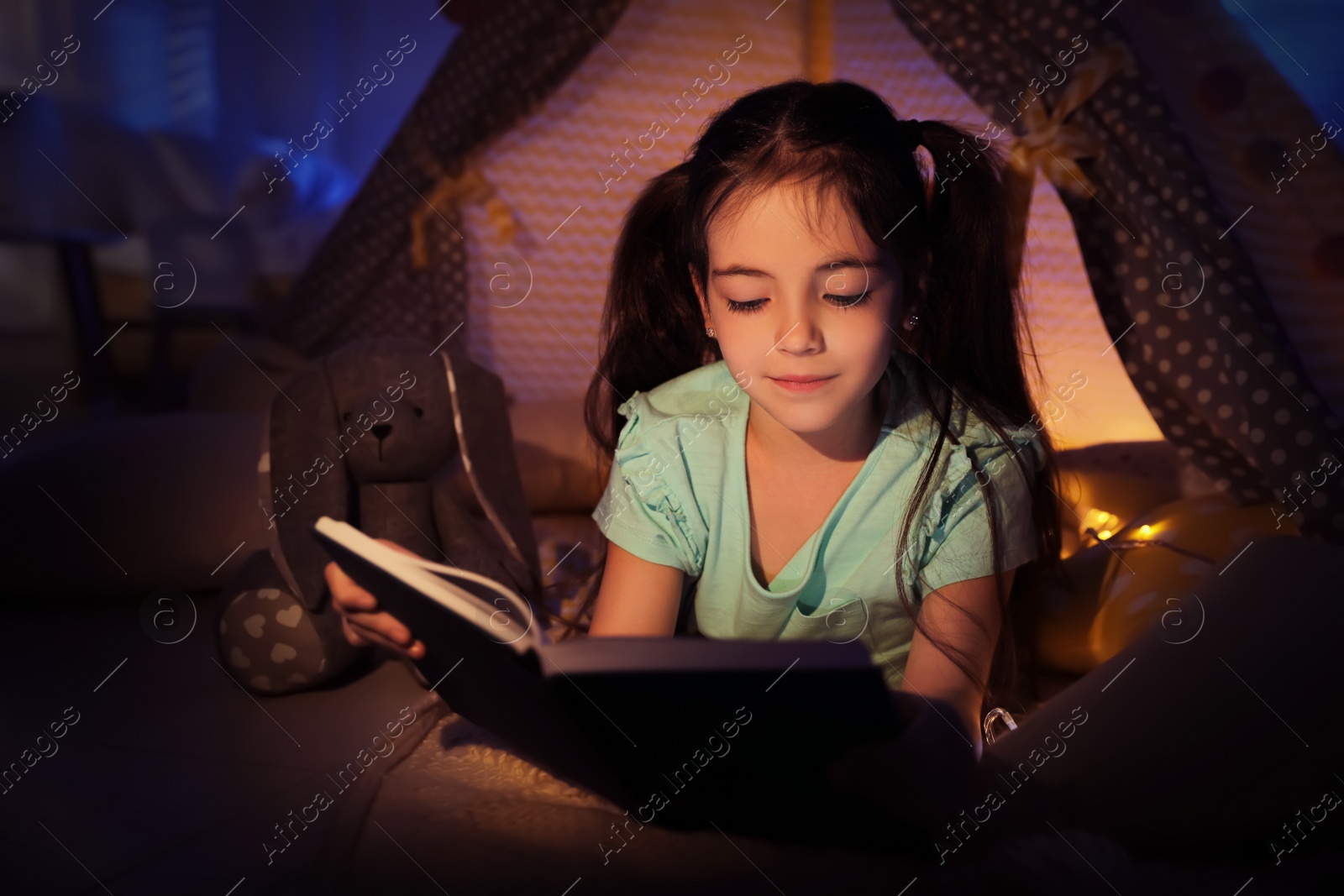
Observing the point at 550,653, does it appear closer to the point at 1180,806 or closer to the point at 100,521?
the point at 1180,806

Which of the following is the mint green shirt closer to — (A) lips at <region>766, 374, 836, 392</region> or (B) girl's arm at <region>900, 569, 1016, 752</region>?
(B) girl's arm at <region>900, 569, 1016, 752</region>

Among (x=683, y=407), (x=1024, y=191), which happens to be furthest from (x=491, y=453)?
(x=1024, y=191)

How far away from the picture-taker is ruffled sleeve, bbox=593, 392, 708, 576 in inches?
40.6

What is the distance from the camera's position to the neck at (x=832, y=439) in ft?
3.41

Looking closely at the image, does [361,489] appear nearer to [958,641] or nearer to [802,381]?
[802,381]

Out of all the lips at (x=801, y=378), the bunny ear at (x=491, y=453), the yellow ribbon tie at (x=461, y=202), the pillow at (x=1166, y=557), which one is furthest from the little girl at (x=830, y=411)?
the yellow ribbon tie at (x=461, y=202)

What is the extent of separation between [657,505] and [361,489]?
487 mm

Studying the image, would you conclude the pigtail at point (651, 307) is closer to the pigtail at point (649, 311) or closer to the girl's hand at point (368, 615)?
the pigtail at point (649, 311)

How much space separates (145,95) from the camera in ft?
6.79

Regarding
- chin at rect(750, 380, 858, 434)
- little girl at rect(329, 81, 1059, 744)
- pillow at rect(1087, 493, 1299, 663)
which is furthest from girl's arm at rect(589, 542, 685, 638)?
pillow at rect(1087, 493, 1299, 663)

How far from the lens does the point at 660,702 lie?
64 centimetres

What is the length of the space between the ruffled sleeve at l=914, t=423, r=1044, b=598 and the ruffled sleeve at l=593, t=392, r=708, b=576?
24cm

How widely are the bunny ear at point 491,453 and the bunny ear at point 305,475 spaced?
0.16 metres

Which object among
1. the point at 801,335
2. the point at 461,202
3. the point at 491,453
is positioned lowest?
the point at 801,335
